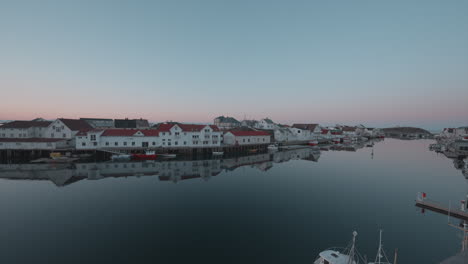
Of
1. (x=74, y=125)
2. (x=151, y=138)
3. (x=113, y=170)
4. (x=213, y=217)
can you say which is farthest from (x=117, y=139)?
(x=213, y=217)

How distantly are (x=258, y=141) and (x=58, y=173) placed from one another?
2057 inches

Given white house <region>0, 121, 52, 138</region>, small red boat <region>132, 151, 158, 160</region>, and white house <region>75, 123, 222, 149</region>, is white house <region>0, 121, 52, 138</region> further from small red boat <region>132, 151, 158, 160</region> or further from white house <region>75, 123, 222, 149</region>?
small red boat <region>132, 151, 158, 160</region>

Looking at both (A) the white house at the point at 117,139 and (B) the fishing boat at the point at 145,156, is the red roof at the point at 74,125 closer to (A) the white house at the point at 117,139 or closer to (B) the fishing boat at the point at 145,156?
(A) the white house at the point at 117,139

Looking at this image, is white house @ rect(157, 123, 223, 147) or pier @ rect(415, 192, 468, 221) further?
white house @ rect(157, 123, 223, 147)

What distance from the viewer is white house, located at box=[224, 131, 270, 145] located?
2432 inches

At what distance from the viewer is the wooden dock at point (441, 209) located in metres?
17.5

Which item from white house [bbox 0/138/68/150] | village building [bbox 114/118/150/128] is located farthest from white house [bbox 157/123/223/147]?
village building [bbox 114/118/150/128]

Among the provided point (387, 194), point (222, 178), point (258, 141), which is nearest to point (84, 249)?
point (222, 178)

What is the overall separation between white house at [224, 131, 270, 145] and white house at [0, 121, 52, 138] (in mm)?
50306

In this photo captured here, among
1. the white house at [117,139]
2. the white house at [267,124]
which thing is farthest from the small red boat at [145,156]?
the white house at [267,124]

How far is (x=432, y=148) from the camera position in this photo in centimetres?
6988

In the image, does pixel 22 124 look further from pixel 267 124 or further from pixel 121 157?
pixel 267 124

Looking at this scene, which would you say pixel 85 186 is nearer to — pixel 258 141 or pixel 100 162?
pixel 100 162

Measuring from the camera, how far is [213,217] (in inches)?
706
